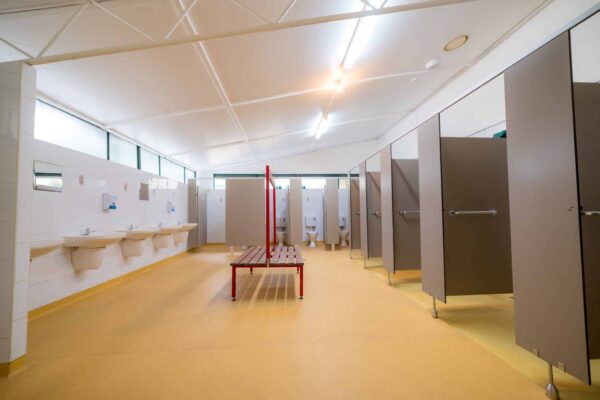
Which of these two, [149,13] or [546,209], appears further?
[149,13]

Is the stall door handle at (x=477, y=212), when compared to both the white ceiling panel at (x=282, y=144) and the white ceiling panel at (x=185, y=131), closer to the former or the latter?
the white ceiling panel at (x=185, y=131)

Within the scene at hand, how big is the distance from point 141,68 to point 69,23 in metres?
0.76

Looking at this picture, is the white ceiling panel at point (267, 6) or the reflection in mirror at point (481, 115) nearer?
the white ceiling panel at point (267, 6)

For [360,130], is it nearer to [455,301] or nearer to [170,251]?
[455,301]

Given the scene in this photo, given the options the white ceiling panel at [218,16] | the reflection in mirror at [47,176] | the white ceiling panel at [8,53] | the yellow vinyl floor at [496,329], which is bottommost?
the yellow vinyl floor at [496,329]

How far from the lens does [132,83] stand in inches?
113

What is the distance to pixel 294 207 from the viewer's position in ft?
22.9

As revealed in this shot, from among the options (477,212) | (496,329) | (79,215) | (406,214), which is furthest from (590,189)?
(79,215)

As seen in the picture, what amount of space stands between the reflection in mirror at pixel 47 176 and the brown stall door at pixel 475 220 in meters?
4.37

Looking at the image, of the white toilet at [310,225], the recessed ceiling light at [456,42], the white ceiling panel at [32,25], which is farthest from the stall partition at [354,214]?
the white ceiling panel at [32,25]

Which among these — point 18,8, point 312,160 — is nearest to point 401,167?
point 18,8

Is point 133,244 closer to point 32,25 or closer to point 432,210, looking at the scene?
point 32,25

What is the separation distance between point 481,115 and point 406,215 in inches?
83.9

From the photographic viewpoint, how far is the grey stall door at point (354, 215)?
563 cm
